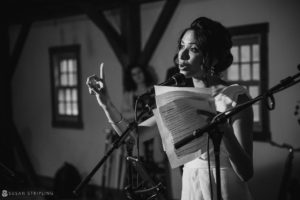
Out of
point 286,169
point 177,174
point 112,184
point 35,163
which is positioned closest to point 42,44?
point 35,163

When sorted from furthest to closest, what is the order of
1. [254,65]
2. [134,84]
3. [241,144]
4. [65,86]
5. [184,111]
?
1. [65,86]
2. [134,84]
3. [254,65]
4. [241,144]
5. [184,111]

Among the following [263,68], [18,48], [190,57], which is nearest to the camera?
[190,57]

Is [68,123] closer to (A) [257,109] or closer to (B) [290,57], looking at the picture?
(A) [257,109]

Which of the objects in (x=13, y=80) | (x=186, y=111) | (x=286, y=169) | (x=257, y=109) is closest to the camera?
(x=186, y=111)

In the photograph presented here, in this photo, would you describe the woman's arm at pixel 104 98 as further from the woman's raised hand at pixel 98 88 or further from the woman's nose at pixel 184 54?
the woman's nose at pixel 184 54

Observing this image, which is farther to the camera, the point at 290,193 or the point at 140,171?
the point at 290,193

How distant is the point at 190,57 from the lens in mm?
1856

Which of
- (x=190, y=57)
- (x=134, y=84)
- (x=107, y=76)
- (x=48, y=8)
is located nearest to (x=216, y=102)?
(x=190, y=57)

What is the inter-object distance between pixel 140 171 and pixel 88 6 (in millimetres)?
4814

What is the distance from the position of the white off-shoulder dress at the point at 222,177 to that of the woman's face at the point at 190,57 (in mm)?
171

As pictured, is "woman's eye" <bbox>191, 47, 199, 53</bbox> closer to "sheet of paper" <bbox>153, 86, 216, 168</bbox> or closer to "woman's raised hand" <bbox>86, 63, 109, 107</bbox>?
"sheet of paper" <bbox>153, 86, 216, 168</bbox>

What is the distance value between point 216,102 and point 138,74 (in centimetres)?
393

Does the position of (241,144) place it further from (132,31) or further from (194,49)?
(132,31)

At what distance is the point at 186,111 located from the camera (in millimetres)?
1527
